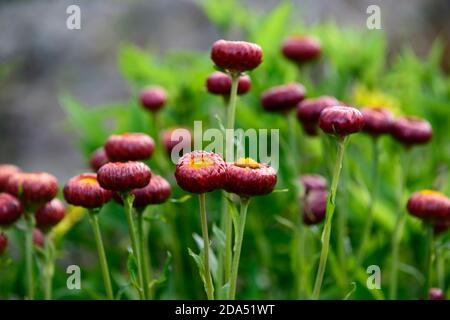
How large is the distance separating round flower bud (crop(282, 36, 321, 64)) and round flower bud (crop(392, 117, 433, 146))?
0.20 metres

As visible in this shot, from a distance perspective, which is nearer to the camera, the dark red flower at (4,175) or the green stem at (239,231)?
the green stem at (239,231)

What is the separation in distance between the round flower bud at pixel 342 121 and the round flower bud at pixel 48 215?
0.34 meters

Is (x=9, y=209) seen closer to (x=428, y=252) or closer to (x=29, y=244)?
(x=29, y=244)

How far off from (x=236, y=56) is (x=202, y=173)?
144mm

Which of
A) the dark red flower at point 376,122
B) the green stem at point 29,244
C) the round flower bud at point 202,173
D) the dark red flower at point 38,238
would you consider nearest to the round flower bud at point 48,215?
the green stem at point 29,244

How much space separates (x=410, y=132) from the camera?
1007mm

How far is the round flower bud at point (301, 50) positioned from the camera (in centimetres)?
115

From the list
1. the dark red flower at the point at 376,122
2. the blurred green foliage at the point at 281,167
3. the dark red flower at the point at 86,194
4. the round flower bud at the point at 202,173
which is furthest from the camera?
the blurred green foliage at the point at 281,167

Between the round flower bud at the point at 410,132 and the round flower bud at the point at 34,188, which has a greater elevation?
the round flower bud at the point at 410,132

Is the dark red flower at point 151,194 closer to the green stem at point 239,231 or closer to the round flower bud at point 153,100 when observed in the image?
the green stem at point 239,231

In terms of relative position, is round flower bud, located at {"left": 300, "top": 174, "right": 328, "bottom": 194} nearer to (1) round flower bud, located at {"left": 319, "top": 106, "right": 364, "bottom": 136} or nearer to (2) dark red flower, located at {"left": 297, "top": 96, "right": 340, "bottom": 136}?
(2) dark red flower, located at {"left": 297, "top": 96, "right": 340, "bottom": 136}

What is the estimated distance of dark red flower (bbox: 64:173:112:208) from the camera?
0.78m
